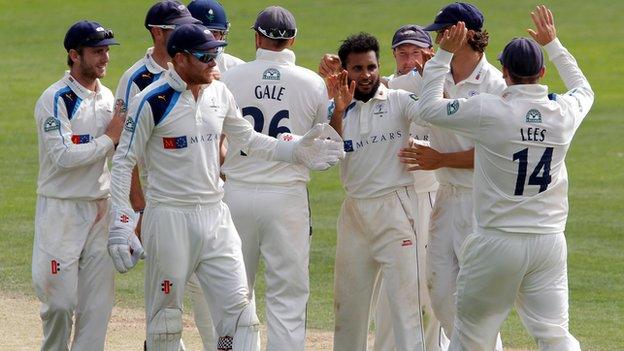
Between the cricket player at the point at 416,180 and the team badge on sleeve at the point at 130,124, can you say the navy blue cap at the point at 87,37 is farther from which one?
the cricket player at the point at 416,180

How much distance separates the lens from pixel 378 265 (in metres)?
8.92

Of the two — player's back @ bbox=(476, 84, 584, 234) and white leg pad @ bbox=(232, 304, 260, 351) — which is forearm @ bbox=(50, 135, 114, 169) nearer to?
white leg pad @ bbox=(232, 304, 260, 351)

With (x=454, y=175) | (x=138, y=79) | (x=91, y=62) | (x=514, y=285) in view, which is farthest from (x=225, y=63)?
(x=514, y=285)

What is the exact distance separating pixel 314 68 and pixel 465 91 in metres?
20.2

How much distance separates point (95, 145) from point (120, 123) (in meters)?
0.26

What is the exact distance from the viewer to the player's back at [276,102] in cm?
877

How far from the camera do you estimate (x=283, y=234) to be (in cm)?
876

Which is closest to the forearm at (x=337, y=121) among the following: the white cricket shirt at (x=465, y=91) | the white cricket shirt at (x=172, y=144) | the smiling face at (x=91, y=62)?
the white cricket shirt at (x=465, y=91)

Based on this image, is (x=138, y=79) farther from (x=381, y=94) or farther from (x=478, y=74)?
(x=478, y=74)

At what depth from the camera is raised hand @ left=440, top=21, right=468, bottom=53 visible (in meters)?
7.94

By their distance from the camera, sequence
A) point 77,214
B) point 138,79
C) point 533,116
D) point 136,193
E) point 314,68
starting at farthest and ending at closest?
point 314,68, point 138,79, point 136,193, point 77,214, point 533,116

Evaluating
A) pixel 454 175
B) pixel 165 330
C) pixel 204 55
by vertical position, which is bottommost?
pixel 165 330

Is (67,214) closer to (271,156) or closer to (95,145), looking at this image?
(95,145)

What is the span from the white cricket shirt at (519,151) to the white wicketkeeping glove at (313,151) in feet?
2.64
